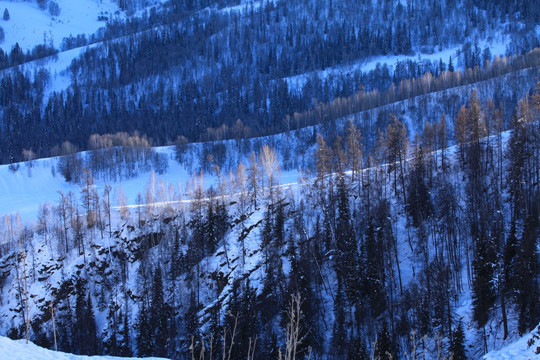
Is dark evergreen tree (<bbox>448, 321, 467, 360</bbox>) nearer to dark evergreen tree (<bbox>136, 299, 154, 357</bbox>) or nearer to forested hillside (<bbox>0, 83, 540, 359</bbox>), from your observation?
→ forested hillside (<bbox>0, 83, 540, 359</bbox>)

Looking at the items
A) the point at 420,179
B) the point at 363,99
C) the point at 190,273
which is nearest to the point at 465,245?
the point at 420,179

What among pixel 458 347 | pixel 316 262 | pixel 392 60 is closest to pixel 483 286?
pixel 458 347

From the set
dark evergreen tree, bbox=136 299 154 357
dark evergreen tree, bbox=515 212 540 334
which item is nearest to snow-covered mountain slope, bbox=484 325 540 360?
dark evergreen tree, bbox=515 212 540 334

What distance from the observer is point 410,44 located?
652 feet


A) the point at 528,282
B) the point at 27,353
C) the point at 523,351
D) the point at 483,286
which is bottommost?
the point at 483,286

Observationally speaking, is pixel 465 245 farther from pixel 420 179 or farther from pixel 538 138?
pixel 538 138

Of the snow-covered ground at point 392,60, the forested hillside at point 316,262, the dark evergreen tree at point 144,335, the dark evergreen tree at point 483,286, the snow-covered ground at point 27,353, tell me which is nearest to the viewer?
the snow-covered ground at point 27,353

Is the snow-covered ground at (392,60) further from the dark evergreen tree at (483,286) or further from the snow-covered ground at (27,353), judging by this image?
the snow-covered ground at (27,353)

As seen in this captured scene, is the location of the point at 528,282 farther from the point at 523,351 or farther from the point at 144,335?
the point at 144,335

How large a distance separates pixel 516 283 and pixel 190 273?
42.4 m

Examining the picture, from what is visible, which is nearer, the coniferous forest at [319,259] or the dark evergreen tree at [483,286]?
the dark evergreen tree at [483,286]

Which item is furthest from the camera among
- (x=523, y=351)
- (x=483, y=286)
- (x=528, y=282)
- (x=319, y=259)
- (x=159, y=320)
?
(x=319, y=259)

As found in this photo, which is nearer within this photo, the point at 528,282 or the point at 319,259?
the point at 528,282

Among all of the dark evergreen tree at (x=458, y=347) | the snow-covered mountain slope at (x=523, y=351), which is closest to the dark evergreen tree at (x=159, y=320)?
the dark evergreen tree at (x=458, y=347)
